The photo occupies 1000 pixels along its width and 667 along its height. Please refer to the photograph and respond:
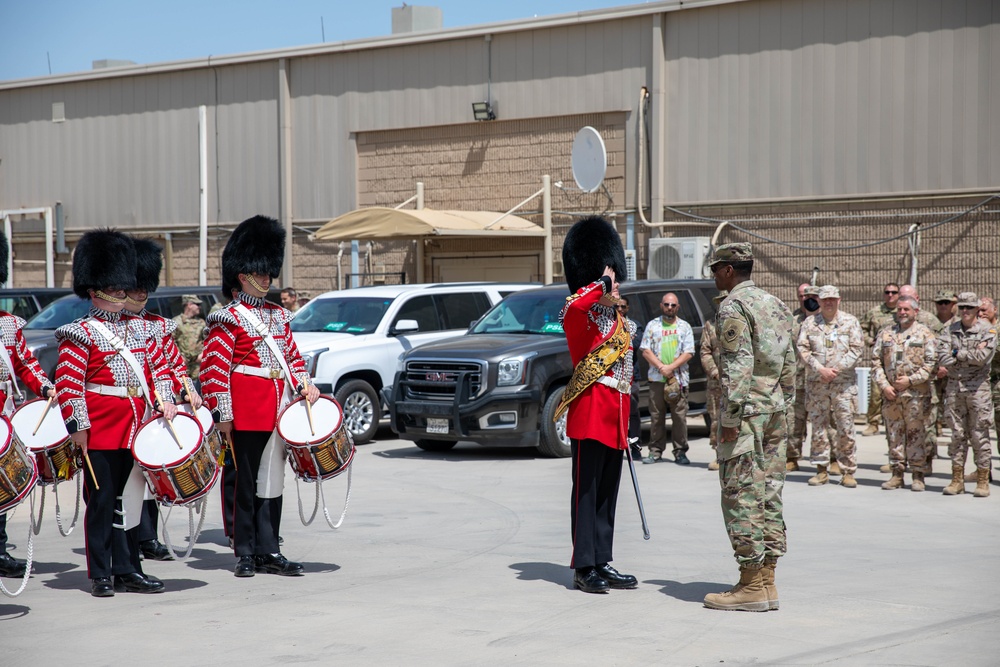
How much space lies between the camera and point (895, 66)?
63.1 feet

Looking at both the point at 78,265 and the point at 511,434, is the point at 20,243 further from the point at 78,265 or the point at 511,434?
the point at 78,265

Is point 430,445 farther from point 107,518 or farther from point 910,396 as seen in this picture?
point 107,518

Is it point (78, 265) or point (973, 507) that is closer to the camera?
point (78, 265)

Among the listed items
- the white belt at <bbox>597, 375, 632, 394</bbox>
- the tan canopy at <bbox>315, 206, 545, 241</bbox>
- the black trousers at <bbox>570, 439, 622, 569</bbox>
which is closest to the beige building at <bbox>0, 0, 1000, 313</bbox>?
the tan canopy at <bbox>315, 206, 545, 241</bbox>

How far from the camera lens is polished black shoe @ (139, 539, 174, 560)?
8.59 m

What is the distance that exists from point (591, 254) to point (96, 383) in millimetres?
3022

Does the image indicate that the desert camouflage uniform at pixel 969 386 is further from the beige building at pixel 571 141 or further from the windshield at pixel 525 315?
the beige building at pixel 571 141

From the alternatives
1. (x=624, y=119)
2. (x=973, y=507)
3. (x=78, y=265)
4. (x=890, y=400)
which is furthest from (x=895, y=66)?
(x=78, y=265)

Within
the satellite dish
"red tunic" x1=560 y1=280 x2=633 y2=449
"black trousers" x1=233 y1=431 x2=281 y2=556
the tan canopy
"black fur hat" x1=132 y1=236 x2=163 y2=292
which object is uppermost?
the satellite dish

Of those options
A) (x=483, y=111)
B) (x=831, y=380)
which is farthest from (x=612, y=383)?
(x=483, y=111)

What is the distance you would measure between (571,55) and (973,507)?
43.8ft

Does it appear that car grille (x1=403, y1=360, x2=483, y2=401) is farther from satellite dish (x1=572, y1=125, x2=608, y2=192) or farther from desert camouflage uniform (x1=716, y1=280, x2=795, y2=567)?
satellite dish (x1=572, y1=125, x2=608, y2=192)

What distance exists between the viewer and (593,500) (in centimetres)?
751

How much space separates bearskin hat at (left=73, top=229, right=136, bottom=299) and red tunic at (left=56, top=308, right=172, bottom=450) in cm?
21
